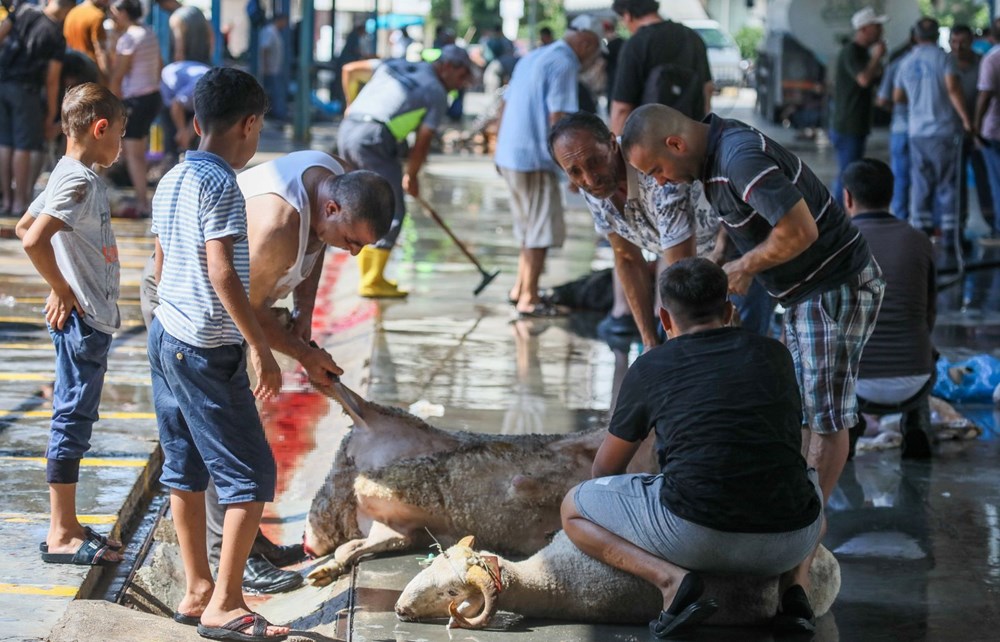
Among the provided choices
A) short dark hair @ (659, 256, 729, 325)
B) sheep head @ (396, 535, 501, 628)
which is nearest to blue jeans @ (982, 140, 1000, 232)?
short dark hair @ (659, 256, 729, 325)

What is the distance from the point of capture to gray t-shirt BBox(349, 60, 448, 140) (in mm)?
9055

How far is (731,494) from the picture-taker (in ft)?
13.1

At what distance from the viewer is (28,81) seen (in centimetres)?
1147

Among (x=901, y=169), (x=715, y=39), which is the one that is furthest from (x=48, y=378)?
(x=715, y=39)

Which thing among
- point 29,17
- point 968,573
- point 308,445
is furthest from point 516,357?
point 29,17

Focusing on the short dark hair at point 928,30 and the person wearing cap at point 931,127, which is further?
the short dark hair at point 928,30

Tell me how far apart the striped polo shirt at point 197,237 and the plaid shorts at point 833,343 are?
198 centimetres

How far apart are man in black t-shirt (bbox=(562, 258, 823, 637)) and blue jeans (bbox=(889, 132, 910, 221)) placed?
348 inches

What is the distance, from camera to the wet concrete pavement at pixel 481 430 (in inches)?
169

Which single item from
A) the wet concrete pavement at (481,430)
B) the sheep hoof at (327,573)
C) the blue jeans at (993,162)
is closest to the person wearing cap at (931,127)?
the blue jeans at (993,162)

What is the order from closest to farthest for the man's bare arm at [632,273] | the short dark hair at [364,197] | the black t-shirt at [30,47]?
the short dark hair at [364,197] < the man's bare arm at [632,273] < the black t-shirt at [30,47]

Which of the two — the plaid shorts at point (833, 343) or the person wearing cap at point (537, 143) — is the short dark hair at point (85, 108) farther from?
the person wearing cap at point (537, 143)

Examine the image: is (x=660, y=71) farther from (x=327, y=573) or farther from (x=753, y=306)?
(x=327, y=573)

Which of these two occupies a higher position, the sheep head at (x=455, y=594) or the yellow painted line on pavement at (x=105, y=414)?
the sheep head at (x=455, y=594)
